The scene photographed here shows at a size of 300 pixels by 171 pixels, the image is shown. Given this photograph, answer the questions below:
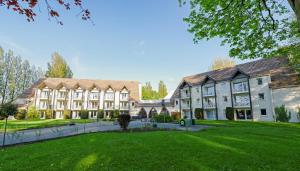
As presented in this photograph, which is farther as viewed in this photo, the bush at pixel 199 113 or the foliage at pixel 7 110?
the bush at pixel 199 113

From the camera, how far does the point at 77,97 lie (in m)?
52.0

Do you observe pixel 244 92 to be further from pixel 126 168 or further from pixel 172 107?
pixel 126 168

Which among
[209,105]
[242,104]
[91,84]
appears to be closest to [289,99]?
[242,104]

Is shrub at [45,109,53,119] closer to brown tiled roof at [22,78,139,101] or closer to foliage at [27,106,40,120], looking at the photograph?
foliage at [27,106,40,120]

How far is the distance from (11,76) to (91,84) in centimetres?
2086

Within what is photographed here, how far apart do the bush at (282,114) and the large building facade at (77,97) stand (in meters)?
37.5

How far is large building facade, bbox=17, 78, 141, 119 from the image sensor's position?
1953 inches

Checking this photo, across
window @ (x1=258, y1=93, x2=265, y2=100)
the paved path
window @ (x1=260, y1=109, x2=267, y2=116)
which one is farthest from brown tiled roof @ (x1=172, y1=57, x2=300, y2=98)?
the paved path

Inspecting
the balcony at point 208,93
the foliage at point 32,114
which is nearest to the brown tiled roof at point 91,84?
the foliage at point 32,114

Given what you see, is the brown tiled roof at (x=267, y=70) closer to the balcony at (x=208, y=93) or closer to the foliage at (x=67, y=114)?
the balcony at (x=208, y=93)

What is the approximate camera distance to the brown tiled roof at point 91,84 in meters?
52.1

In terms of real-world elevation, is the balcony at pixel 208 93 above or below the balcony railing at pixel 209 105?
above

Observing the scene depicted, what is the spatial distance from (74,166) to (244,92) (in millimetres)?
35194

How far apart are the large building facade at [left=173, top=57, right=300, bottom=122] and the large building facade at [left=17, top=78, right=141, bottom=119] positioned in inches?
823
